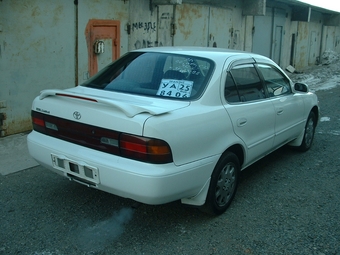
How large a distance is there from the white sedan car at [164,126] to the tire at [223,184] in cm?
1

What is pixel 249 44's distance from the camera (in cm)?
1439

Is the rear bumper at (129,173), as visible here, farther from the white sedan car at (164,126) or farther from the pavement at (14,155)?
the pavement at (14,155)

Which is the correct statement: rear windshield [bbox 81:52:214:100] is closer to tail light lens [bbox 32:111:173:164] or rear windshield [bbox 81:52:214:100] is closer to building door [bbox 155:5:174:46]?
tail light lens [bbox 32:111:173:164]

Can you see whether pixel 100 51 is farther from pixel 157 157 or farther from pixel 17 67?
pixel 157 157

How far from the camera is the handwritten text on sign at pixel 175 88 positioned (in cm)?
376

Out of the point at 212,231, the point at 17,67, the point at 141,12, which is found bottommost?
the point at 212,231

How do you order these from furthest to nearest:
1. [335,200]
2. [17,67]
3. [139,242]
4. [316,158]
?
[17,67], [316,158], [335,200], [139,242]

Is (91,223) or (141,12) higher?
(141,12)

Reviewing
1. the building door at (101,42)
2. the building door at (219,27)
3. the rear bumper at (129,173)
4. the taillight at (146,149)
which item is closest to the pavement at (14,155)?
the rear bumper at (129,173)

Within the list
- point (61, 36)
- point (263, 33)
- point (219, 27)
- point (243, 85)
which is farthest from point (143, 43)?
point (263, 33)

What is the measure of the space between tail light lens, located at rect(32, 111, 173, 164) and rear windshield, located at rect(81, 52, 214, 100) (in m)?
0.68

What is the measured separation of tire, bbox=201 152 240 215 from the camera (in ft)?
12.2

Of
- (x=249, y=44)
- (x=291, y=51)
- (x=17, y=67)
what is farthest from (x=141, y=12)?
(x=291, y=51)

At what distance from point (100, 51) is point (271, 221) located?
208 inches
